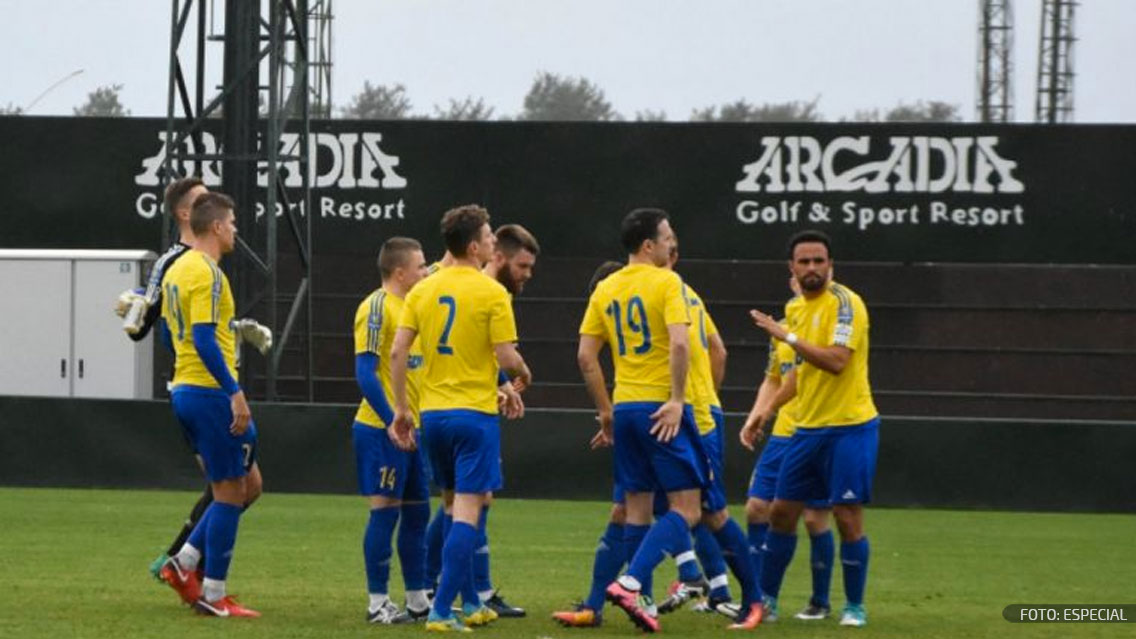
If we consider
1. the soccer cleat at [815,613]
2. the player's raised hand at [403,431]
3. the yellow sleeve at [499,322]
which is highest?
the yellow sleeve at [499,322]

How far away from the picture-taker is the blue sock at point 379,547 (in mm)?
10852

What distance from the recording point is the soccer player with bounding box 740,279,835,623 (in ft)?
37.0

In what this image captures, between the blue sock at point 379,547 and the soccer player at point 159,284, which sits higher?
the soccer player at point 159,284

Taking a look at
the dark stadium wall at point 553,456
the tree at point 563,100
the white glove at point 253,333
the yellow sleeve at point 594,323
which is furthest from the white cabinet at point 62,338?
the tree at point 563,100

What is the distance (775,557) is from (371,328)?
242 cm

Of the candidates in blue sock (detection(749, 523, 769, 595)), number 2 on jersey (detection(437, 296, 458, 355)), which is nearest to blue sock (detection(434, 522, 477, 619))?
number 2 on jersey (detection(437, 296, 458, 355))

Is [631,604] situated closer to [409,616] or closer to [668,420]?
[668,420]

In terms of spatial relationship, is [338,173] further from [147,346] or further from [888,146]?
[888,146]

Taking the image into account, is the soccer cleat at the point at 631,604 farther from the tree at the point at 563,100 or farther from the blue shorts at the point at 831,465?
the tree at the point at 563,100

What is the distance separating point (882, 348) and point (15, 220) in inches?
371

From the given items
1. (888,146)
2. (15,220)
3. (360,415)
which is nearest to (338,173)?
(15,220)

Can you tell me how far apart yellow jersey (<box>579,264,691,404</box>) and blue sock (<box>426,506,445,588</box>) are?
1.33 metres

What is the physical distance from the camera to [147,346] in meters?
25.5

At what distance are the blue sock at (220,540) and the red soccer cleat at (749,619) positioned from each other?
99.1 inches
